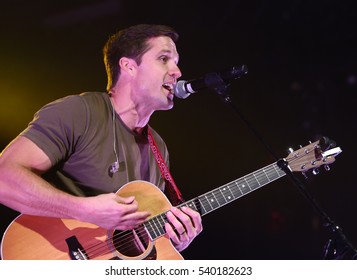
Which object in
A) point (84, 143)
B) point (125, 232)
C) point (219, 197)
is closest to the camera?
point (125, 232)

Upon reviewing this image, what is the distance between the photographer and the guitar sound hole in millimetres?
1962

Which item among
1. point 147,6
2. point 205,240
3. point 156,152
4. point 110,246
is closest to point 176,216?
point 110,246

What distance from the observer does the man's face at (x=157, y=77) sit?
2424 millimetres

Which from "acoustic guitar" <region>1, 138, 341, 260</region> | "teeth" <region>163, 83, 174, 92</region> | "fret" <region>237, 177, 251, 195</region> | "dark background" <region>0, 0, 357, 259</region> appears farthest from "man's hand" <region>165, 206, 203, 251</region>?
"dark background" <region>0, 0, 357, 259</region>

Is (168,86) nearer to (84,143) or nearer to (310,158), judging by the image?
(84,143)

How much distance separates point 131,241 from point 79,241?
25 cm

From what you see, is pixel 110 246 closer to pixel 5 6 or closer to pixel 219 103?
pixel 5 6

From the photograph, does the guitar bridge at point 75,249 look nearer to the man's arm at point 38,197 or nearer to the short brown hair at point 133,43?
the man's arm at point 38,197

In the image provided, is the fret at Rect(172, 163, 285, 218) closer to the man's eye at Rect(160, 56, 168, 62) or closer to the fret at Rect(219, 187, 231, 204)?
the fret at Rect(219, 187, 231, 204)

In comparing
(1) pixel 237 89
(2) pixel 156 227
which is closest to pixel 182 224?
(2) pixel 156 227

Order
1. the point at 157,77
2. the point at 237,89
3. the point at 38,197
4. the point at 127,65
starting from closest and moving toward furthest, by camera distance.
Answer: the point at 38,197 < the point at 157,77 < the point at 127,65 < the point at 237,89

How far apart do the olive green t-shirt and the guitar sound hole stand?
10.8 inches

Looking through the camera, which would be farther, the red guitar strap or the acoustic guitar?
the red guitar strap

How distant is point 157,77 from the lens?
243cm
